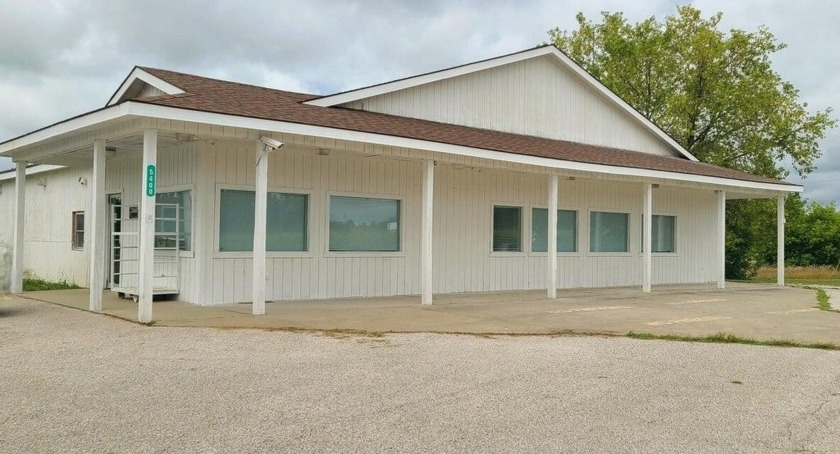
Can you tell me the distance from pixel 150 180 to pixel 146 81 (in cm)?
512

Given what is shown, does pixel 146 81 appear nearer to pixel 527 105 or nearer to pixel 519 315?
pixel 519 315

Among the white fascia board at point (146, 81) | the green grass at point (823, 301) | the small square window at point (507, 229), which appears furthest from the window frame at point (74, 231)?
the green grass at point (823, 301)

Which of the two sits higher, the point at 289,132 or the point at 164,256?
the point at 289,132

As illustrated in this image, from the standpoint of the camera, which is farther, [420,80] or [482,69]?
[482,69]

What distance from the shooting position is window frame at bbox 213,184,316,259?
472 inches

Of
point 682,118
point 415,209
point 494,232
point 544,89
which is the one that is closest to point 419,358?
point 415,209

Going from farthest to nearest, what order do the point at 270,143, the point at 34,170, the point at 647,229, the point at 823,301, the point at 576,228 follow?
the point at 34,170 → the point at 576,228 → the point at 647,229 → the point at 823,301 → the point at 270,143

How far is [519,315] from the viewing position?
11664 millimetres

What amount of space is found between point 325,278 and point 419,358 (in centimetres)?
583

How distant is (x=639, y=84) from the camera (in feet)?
110

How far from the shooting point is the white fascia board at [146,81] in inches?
488

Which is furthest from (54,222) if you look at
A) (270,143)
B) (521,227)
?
(521,227)

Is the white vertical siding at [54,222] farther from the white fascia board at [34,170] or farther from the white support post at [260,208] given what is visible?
the white support post at [260,208]

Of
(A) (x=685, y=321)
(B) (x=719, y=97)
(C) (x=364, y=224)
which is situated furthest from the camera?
(B) (x=719, y=97)
